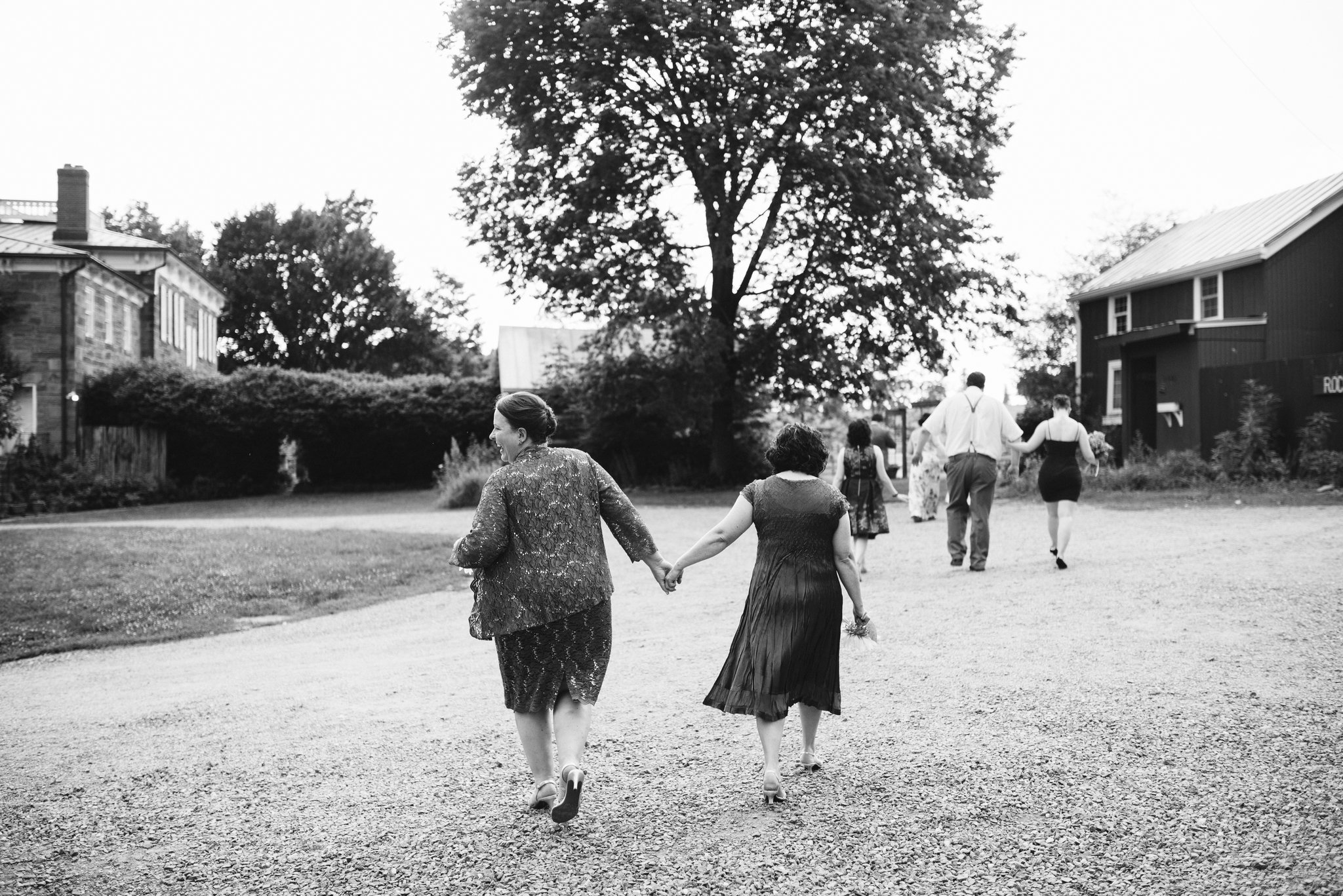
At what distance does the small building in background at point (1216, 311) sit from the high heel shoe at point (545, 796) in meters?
22.9

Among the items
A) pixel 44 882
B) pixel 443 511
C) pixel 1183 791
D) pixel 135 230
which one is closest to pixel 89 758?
pixel 44 882

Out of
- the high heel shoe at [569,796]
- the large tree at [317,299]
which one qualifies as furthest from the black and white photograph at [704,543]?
the large tree at [317,299]

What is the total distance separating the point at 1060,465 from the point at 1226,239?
24306mm

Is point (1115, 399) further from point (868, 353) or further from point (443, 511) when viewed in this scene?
point (443, 511)

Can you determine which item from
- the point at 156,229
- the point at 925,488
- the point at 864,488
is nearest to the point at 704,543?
the point at 864,488

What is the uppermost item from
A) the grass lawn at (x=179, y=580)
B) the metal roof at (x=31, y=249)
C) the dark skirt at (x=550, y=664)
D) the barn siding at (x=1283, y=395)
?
the metal roof at (x=31, y=249)

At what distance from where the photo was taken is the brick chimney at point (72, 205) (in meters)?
37.1

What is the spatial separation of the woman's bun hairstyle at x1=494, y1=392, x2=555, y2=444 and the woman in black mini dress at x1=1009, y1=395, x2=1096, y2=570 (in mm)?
8125

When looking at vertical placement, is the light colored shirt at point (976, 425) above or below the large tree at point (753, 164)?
below

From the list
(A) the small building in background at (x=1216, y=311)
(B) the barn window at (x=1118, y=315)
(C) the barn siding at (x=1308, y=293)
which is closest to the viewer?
(A) the small building in background at (x=1216, y=311)

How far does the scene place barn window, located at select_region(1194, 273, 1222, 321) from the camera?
31.2m

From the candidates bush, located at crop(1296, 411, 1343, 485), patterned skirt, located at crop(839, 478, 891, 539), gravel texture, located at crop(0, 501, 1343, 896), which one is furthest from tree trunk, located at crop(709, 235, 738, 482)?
gravel texture, located at crop(0, 501, 1343, 896)

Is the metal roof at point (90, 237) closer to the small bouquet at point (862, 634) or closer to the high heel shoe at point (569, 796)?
the small bouquet at point (862, 634)

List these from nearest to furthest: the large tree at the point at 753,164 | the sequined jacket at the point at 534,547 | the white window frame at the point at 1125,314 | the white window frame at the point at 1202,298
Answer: the sequined jacket at the point at 534,547 → the large tree at the point at 753,164 → the white window frame at the point at 1202,298 → the white window frame at the point at 1125,314
